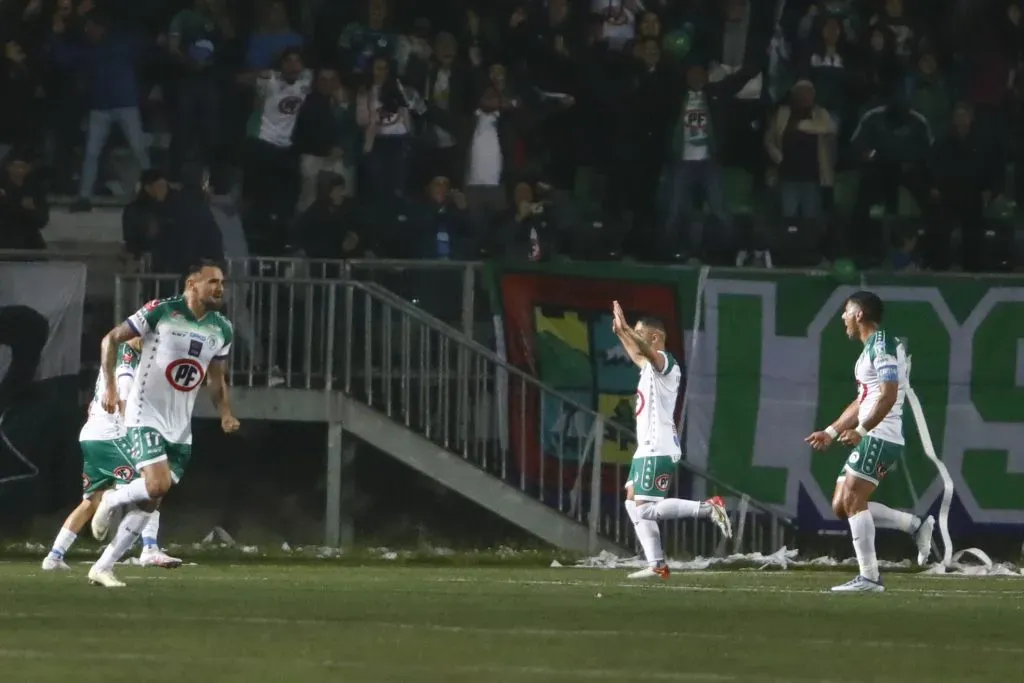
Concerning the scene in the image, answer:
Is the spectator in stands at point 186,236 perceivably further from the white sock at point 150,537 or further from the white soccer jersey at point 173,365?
the white soccer jersey at point 173,365

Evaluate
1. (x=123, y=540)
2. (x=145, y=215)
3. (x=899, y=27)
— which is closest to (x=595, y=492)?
(x=145, y=215)

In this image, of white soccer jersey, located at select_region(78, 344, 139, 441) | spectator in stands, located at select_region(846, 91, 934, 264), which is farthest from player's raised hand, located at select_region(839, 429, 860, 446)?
spectator in stands, located at select_region(846, 91, 934, 264)

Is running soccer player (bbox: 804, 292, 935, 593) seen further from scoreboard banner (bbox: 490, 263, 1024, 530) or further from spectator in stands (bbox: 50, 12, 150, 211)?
spectator in stands (bbox: 50, 12, 150, 211)

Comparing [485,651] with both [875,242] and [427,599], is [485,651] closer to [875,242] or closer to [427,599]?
[427,599]

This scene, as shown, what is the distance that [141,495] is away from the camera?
Result: 1430 cm

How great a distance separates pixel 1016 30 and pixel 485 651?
48.4 ft

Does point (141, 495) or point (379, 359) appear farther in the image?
point (379, 359)

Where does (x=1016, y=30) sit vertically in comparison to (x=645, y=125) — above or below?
above

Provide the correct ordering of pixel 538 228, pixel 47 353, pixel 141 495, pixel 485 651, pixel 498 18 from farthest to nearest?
1. pixel 498 18
2. pixel 538 228
3. pixel 47 353
4. pixel 141 495
5. pixel 485 651

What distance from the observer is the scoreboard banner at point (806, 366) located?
61.8 ft

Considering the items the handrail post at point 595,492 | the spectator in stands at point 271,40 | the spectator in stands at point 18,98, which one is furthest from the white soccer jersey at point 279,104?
the handrail post at point 595,492

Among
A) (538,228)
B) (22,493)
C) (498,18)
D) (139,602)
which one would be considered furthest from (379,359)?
(139,602)

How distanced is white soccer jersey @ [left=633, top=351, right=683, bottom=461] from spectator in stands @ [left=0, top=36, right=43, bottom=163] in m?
7.42

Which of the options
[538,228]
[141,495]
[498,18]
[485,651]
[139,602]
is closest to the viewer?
[485,651]
